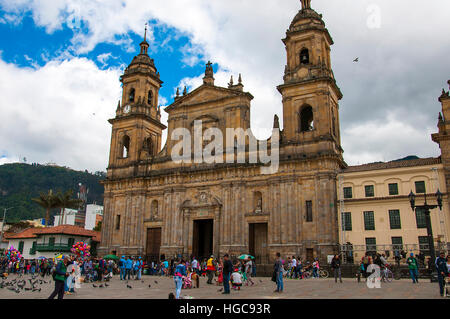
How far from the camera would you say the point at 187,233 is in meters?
38.8

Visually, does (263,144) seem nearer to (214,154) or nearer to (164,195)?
(214,154)

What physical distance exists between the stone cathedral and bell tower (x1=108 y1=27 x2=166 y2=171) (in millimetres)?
141

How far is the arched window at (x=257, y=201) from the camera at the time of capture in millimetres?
36334

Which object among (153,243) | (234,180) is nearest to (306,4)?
(234,180)

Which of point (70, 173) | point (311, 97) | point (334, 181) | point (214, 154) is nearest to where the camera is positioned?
point (334, 181)

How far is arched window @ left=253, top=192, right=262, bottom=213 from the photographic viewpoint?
36334 millimetres

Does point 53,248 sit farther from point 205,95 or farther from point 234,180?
point 205,95

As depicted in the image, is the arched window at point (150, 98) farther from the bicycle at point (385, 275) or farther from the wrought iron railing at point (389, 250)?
the bicycle at point (385, 275)

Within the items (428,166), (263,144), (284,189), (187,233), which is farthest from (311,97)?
(187,233)

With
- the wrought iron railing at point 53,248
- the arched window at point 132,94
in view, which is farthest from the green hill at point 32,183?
the arched window at point 132,94

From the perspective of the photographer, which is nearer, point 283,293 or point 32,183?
point 283,293

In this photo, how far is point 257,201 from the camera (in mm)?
36594

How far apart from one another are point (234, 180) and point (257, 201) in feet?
9.61
